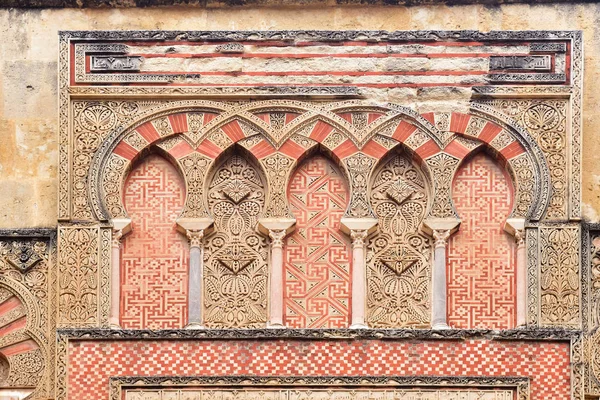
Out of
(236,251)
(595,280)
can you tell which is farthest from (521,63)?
(236,251)

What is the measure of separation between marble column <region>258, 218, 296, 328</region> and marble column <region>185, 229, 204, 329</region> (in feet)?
1.63

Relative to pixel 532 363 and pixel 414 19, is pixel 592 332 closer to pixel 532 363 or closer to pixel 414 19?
pixel 532 363

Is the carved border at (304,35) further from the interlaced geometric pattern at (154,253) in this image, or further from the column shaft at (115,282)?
the column shaft at (115,282)

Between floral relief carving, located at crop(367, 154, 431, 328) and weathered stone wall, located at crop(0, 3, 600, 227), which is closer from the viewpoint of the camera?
floral relief carving, located at crop(367, 154, 431, 328)

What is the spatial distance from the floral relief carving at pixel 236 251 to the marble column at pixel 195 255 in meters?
0.07

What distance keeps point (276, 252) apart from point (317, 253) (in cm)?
34

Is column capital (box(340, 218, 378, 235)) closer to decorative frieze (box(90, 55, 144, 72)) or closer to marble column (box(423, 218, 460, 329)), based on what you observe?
marble column (box(423, 218, 460, 329))

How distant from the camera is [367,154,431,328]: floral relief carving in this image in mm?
17312

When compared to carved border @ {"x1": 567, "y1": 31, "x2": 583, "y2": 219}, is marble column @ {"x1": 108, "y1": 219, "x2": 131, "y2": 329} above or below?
below

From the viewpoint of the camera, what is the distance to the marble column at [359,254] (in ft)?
56.6

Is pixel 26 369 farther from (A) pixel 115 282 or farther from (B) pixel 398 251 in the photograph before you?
(B) pixel 398 251

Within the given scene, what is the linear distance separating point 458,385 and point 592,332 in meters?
1.15

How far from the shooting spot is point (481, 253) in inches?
687

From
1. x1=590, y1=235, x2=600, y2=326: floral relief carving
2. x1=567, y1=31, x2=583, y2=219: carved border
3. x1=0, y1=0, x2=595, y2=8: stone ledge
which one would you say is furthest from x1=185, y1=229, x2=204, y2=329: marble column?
x1=590, y1=235, x2=600, y2=326: floral relief carving
